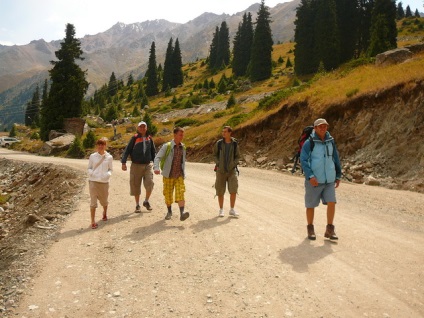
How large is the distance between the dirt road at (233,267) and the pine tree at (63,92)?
116 feet

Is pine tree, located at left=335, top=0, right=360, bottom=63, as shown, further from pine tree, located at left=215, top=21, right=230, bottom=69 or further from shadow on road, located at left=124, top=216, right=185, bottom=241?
shadow on road, located at left=124, top=216, right=185, bottom=241

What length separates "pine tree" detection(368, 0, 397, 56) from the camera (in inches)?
1481

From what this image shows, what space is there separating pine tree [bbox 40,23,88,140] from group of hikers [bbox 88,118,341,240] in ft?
116

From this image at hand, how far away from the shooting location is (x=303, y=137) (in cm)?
740

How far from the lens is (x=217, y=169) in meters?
8.80

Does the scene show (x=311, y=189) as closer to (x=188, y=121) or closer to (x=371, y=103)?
(x=371, y=103)

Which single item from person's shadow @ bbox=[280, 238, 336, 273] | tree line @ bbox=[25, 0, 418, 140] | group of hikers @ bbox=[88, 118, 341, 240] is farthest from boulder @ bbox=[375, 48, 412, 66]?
person's shadow @ bbox=[280, 238, 336, 273]

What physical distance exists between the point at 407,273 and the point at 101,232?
6.22m

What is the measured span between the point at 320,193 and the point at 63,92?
4018 centimetres

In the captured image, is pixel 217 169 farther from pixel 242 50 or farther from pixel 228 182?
pixel 242 50

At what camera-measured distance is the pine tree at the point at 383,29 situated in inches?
1481

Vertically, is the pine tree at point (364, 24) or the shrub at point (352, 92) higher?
the pine tree at point (364, 24)

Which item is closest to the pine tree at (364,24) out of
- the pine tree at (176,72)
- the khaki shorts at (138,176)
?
the pine tree at (176,72)

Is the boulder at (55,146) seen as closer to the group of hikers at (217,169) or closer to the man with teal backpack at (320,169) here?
the group of hikers at (217,169)
